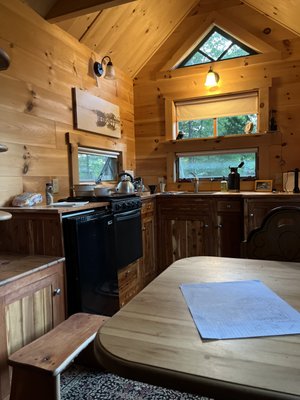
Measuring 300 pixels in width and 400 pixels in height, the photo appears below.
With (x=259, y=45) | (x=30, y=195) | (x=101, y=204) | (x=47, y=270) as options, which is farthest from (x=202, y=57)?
(x=47, y=270)

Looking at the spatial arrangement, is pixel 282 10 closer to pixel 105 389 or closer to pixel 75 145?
pixel 75 145

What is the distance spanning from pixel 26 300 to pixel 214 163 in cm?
303

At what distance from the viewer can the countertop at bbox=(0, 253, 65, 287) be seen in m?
1.63

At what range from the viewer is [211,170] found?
4.13 m

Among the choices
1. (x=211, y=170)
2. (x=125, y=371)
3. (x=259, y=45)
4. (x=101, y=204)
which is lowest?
(x=125, y=371)

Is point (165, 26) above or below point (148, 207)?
above

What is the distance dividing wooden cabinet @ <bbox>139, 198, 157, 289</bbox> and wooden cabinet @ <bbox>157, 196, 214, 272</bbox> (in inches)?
4.3

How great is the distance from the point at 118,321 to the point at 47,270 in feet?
3.87

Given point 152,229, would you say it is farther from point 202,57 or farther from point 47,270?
point 202,57

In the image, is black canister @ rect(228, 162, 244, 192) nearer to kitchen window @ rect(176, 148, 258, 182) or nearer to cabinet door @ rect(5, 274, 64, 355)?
kitchen window @ rect(176, 148, 258, 182)

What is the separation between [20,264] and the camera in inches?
72.1

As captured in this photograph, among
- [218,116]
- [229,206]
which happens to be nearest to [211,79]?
[218,116]

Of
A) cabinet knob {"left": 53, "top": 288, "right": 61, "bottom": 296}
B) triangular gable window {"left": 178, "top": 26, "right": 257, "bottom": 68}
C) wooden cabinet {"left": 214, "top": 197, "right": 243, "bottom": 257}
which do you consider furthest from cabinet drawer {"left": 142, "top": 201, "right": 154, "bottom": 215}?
triangular gable window {"left": 178, "top": 26, "right": 257, "bottom": 68}

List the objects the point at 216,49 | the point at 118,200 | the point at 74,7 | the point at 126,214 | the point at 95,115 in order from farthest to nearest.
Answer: the point at 216,49
the point at 95,115
the point at 126,214
the point at 118,200
the point at 74,7
